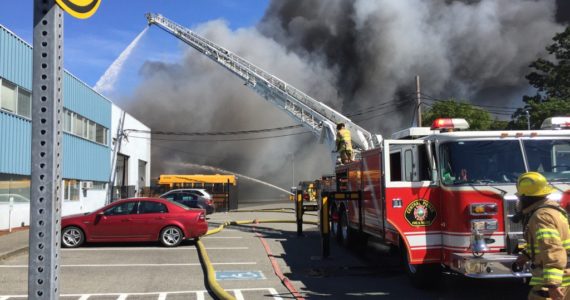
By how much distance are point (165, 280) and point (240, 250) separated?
3.44 m

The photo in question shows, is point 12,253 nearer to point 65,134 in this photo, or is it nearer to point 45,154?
point 65,134

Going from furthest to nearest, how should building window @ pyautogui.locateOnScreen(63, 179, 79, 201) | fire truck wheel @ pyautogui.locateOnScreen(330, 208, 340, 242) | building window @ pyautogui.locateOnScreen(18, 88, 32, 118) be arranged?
building window @ pyautogui.locateOnScreen(63, 179, 79, 201) → building window @ pyautogui.locateOnScreen(18, 88, 32, 118) → fire truck wheel @ pyautogui.locateOnScreen(330, 208, 340, 242)

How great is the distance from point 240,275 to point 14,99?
10.6 m

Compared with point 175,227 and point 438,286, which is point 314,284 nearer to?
point 438,286

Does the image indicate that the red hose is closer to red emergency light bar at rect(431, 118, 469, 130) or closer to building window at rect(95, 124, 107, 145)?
red emergency light bar at rect(431, 118, 469, 130)

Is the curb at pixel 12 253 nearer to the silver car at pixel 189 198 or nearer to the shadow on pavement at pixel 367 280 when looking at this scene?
the shadow on pavement at pixel 367 280

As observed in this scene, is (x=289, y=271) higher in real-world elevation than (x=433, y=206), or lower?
lower

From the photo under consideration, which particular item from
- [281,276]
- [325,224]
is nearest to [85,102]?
[325,224]

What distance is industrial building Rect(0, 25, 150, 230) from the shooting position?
14562 mm

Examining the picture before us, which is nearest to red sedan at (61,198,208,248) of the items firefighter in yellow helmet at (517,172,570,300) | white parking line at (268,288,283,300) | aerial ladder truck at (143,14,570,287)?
white parking line at (268,288,283,300)

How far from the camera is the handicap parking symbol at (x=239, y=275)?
7.85 m

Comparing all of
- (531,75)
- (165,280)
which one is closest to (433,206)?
(165,280)

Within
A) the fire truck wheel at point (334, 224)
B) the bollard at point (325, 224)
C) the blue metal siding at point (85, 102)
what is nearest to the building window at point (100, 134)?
the blue metal siding at point (85, 102)

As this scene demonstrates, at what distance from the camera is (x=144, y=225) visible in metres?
11.7
